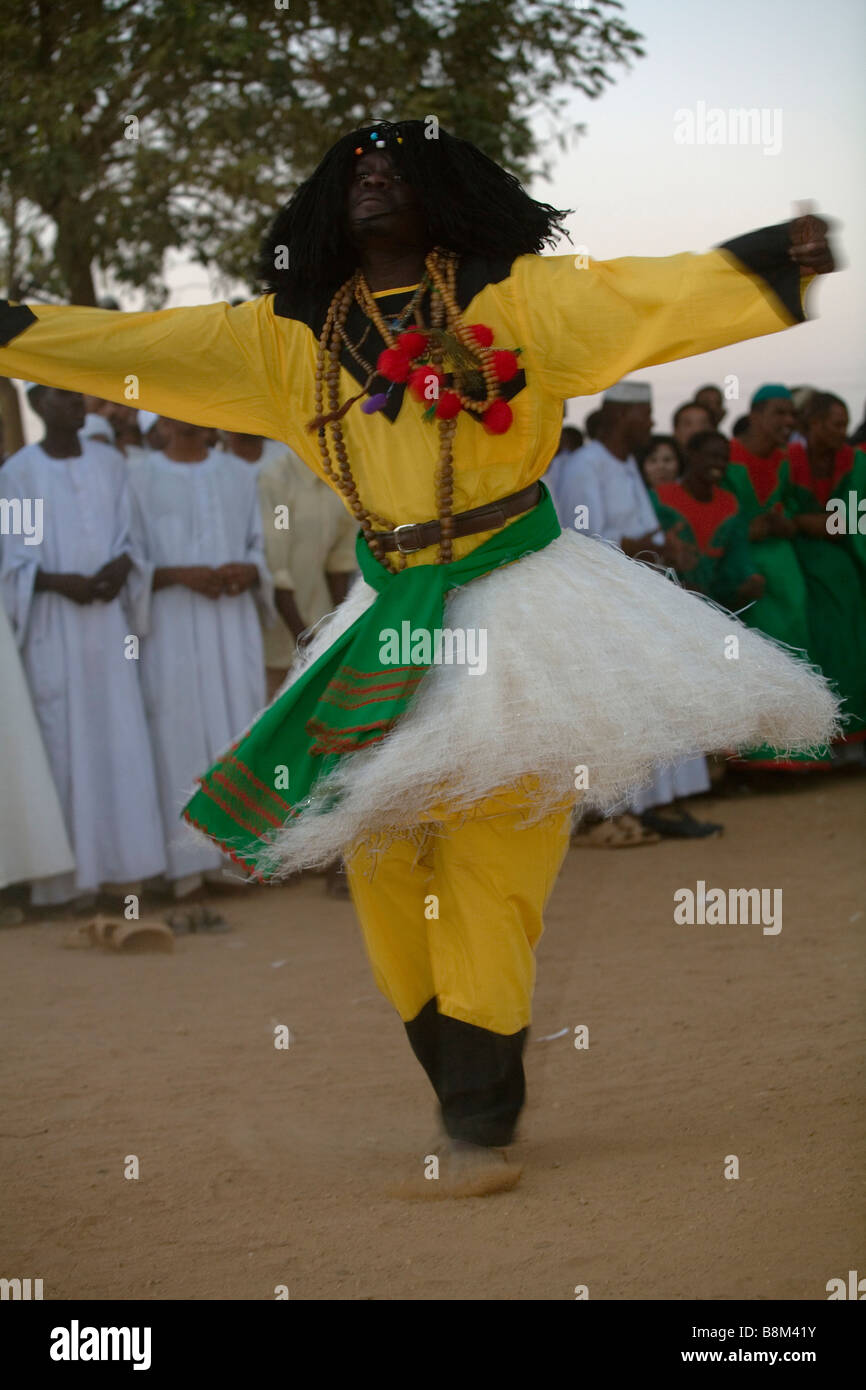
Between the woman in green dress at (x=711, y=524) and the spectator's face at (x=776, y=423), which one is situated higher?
the spectator's face at (x=776, y=423)

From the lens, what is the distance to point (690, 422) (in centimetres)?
1039

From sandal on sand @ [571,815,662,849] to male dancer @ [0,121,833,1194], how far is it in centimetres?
475

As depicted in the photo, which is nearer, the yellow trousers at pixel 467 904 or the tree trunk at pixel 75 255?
the yellow trousers at pixel 467 904

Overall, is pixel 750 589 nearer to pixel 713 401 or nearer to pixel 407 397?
pixel 713 401

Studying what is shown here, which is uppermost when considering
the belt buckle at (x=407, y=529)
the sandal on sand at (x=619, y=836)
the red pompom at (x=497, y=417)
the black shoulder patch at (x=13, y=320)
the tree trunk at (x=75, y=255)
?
the tree trunk at (x=75, y=255)

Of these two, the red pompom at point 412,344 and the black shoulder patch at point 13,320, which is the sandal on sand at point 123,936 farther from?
the red pompom at point 412,344

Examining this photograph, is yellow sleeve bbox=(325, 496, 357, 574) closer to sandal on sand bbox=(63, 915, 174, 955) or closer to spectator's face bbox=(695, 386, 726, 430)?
sandal on sand bbox=(63, 915, 174, 955)

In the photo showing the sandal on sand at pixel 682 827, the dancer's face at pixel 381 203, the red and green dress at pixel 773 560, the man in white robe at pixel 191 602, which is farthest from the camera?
the red and green dress at pixel 773 560

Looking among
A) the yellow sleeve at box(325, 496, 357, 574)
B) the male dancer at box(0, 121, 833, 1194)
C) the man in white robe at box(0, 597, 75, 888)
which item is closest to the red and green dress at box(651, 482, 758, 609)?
the yellow sleeve at box(325, 496, 357, 574)

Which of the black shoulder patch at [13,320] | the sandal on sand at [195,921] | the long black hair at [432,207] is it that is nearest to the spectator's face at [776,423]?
the sandal on sand at [195,921]

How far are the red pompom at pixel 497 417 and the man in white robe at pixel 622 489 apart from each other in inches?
200

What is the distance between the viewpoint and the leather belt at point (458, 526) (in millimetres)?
3887

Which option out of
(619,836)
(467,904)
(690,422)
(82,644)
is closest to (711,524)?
(690,422)

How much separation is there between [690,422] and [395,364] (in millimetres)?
6927
